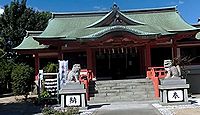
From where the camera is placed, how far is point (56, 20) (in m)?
29.9

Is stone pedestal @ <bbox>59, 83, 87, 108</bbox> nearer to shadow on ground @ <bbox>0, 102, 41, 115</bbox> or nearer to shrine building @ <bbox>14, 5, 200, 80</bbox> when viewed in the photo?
shadow on ground @ <bbox>0, 102, 41, 115</bbox>

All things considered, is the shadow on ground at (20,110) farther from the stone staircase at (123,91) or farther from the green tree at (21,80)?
the stone staircase at (123,91)

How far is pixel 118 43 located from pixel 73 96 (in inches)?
371

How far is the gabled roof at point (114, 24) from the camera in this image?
23175mm

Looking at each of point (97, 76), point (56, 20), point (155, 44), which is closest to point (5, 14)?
point (56, 20)

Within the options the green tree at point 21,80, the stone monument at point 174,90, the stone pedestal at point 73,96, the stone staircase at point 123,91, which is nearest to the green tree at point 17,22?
the green tree at point 21,80

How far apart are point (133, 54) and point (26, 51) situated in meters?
8.86

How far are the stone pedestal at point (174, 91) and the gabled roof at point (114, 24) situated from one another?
6601mm

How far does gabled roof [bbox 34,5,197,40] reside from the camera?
23175 mm

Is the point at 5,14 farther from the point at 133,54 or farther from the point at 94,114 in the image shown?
the point at 94,114

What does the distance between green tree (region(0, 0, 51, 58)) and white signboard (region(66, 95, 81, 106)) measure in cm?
2801

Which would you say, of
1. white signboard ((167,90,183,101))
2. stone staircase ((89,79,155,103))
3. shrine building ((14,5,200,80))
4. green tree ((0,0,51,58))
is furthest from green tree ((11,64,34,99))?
Answer: green tree ((0,0,51,58))

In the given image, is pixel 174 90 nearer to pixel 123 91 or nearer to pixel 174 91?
pixel 174 91

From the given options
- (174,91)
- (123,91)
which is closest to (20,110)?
(123,91)
